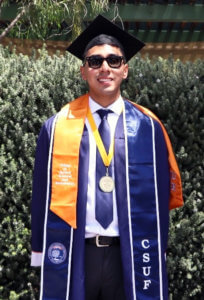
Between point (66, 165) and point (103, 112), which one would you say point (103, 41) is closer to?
point (103, 112)

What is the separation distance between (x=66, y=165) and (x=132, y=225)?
510 millimetres

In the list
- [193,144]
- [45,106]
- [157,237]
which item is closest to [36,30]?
[45,106]

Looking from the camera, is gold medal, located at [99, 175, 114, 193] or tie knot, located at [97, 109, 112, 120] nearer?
gold medal, located at [99, 175, 114, 193]

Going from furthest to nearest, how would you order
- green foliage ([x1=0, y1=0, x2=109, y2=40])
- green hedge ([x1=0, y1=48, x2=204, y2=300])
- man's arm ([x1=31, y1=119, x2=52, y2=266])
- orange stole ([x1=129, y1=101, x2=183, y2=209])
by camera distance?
green foliage ([x1=0, y1=0, x2=109, y2=40]), green hedge ([x1=0, y1=48, x2=204, y2=300]), orange stole ([x1=129, y1=101, x2=183, y2=209]), man's arm ([x1=31, y1=119, x2=52, y2=266])

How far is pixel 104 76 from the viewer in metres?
Answer: 3.14

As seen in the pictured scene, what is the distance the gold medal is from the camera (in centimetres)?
307

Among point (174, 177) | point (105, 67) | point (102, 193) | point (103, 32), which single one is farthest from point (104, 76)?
point (174, 177)

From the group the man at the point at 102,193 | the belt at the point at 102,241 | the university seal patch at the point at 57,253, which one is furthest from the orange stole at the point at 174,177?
the university seal patch at the point at 57,253

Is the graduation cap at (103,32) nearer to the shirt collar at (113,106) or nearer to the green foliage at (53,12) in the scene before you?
the shirt collar at (113,106)

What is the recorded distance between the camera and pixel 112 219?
3.09m

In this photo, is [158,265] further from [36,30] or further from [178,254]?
[36,30]

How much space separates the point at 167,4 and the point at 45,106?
3.04 metres

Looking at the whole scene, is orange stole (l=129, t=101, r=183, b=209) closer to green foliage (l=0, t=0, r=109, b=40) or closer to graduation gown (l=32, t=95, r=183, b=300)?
graduation gown (l=32, t=95, r=183, b=300)

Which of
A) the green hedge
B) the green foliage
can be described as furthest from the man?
the green foliage
